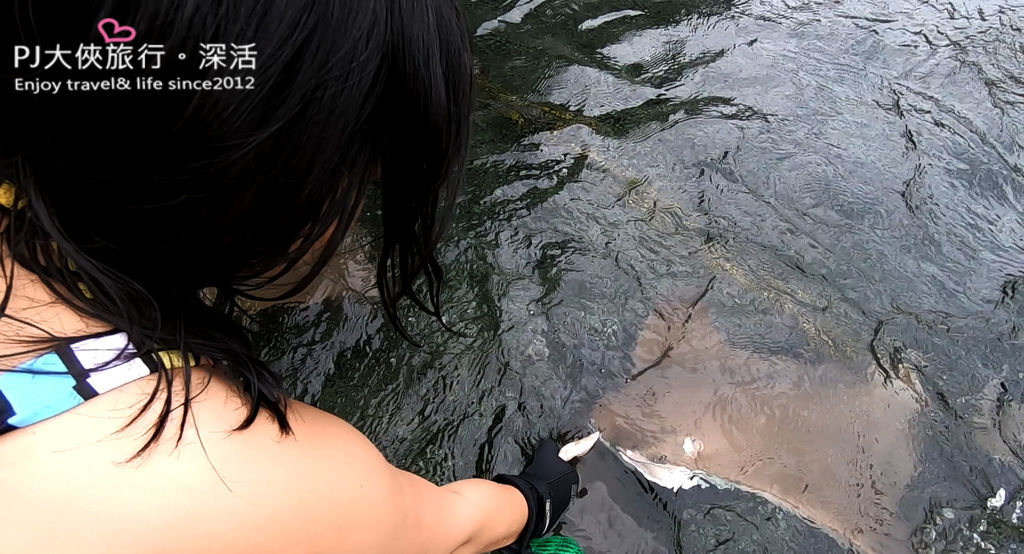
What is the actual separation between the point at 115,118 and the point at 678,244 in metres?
2.38

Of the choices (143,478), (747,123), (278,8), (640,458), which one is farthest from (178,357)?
(747,123)

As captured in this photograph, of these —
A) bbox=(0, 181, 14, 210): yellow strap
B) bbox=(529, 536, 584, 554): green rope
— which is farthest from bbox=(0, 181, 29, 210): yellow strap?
bbox=(529, 536, 584, 554): green rope

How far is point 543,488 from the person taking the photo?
2055 millimetres

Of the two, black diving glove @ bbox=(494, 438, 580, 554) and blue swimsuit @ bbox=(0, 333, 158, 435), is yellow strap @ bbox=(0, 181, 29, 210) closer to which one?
blue swimsuit @ bbox=(0, 333, 158, 435)

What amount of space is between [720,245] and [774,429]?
88cm

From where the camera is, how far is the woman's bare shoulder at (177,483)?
0.87 meters

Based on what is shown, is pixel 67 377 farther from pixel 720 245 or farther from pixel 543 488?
pixel 720 245

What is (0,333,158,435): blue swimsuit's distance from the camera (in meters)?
0.90

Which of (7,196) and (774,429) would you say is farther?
(774,429)

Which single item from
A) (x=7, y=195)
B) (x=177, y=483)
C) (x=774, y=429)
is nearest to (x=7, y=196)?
(x=7, y=195)

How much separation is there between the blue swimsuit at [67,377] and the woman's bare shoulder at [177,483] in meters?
0.01

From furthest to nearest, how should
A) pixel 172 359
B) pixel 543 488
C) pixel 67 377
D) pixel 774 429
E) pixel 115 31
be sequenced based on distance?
1. pixel 774 429
2. pixel 543 488
3. pixel 172 359
4. pixel 67 377
5. pixel 115 31

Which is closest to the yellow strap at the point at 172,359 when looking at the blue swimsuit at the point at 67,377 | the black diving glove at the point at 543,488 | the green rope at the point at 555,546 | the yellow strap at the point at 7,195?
the blue swimsuit at the point at 67,377

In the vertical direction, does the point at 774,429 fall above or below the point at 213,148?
below
